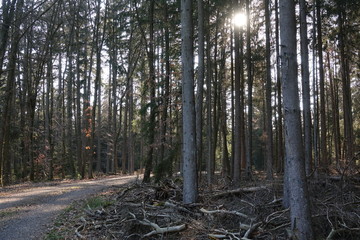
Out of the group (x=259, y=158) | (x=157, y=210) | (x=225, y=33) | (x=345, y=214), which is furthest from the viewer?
(x=259, y=158)

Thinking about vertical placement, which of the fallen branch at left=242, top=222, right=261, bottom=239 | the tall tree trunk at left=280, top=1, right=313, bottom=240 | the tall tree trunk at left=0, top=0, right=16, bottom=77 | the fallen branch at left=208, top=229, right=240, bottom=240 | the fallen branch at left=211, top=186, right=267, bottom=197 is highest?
the tall tree trunk at left=0, top=0, right=16, bottom=77

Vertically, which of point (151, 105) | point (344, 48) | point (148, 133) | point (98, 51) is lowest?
point (148, 133)

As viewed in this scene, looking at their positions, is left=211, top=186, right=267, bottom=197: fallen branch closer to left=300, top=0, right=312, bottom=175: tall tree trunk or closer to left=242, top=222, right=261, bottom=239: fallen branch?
left=242, top=222, right=261, bottom=239: fallen branch

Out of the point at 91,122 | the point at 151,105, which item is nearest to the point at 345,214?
the point at 151,105

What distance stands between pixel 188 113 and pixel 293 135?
13.1ft

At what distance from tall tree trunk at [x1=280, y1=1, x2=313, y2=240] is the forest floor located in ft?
1.39

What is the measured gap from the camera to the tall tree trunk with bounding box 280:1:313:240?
15.9ft

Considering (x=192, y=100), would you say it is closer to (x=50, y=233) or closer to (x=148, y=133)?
(x=50, y=233)

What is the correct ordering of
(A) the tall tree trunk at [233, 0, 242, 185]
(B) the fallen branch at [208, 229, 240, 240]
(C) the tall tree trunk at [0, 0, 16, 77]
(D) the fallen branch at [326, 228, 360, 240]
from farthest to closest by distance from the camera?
(C) the tall tree trunk at [0, 0, 16, 77] → (A) the tall tree trunk at [233, 0, 242, 185] → (B) the fallen branch at [208, 229, 240, 240] → (D) the fallen branch at [326, 228, 360, 240]

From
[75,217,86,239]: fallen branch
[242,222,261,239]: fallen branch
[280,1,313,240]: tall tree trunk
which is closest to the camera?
[280,1,313,240]: tall tree trunk

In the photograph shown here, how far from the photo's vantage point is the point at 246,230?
19.4 ft

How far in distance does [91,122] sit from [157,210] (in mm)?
17275

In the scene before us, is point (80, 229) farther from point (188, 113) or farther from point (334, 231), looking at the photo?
point (334, 231)

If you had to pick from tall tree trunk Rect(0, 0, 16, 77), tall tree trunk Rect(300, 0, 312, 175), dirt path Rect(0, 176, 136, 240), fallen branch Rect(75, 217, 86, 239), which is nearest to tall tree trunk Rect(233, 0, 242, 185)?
tall tree trunk Rect(300, 0, 312, 175)
